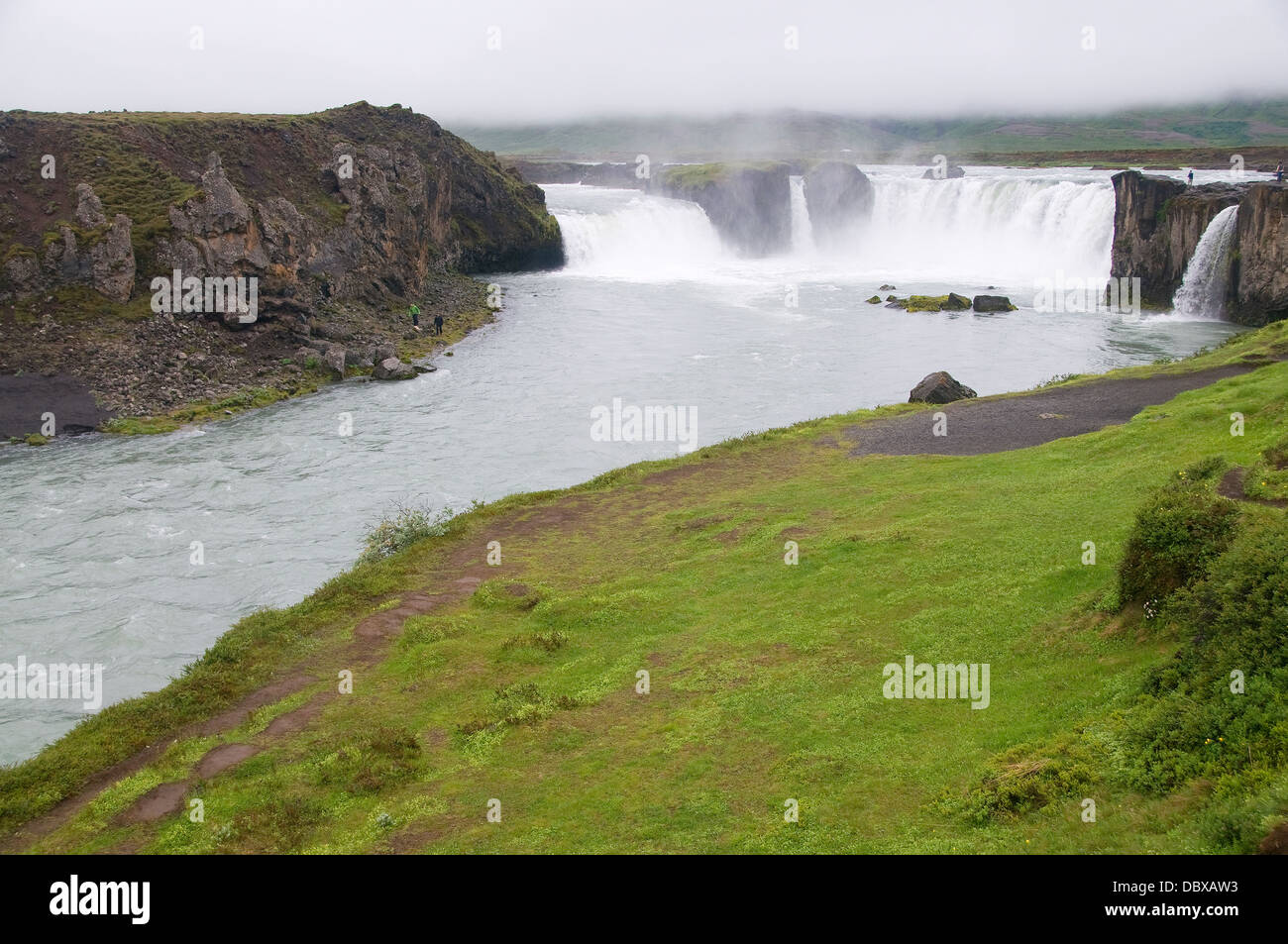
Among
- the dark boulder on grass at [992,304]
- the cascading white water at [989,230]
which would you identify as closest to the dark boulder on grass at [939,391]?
the dark boulder on grass at [992,304]

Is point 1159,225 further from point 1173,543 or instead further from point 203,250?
point 1173,543

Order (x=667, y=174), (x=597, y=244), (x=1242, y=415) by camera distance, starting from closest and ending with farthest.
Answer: (x=1242, y=415), (x=597, y=244), (x=667, y=174)

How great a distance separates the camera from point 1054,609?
17.5m

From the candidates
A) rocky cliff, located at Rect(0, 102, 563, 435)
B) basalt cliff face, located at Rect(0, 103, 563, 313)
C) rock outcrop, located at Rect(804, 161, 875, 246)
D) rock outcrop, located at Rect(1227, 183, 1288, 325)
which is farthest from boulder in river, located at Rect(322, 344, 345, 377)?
rock outcrop, located at Rect(804, 161, 875, 246)

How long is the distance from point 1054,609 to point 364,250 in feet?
198

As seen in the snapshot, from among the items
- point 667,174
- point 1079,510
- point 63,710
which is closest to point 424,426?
point 63,710

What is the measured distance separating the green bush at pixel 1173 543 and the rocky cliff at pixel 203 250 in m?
44.8

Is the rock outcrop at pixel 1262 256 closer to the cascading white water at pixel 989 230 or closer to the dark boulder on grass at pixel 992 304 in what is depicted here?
the dark boulder on grass at pixel 992 304

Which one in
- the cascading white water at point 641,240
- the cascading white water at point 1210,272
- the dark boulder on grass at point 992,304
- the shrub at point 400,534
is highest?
the cascading white water at point 641,240

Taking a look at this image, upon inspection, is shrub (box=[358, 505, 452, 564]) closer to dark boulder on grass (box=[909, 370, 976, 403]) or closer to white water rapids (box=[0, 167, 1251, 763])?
white water rapids (box=[0, 167, 1251, 763])

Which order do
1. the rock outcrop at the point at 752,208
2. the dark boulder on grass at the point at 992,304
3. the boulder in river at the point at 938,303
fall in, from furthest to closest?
the rock outcrop at the point at 752,208 < the boulder in river at the point at 938,303 < the dark boulder on grass at the point at 992,304

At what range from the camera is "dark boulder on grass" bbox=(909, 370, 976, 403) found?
141 ft

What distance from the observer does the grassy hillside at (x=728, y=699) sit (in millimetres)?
12047
